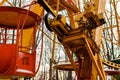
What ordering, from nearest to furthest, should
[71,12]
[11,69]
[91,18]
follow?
[11,69], [91,18], [71,12]

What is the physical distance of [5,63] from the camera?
4934 mm

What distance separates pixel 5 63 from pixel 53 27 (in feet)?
5.57

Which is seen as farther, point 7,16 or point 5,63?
point 7,16

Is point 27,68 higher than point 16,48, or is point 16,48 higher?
point 16,48

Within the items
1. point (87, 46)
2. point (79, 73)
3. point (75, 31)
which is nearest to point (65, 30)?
point (75, 31)

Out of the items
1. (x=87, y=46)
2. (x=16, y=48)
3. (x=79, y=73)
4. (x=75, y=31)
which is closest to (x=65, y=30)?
(x=75, y=31)

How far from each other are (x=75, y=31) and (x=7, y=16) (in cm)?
166

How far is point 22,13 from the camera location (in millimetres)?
5090

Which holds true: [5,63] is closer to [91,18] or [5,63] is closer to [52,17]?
[52,17]

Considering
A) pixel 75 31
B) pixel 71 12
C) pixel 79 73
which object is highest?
pixel 71 12

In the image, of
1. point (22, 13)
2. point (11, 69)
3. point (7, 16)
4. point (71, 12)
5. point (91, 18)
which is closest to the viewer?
point (11, 69)

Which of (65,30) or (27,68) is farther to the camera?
(65,30)

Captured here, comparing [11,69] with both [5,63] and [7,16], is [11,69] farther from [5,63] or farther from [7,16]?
[7,16]

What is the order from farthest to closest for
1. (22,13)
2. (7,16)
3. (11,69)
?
1. (7,16)
2. (22,13)
3. (11,69)
